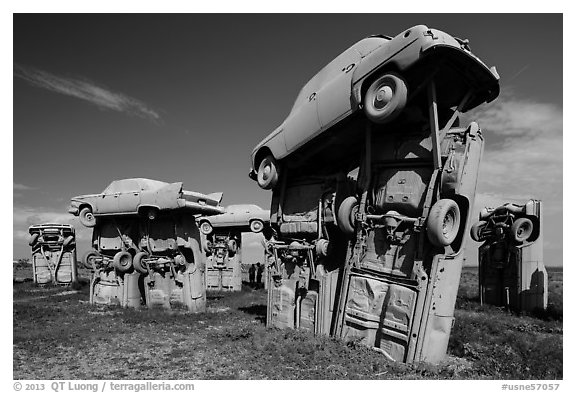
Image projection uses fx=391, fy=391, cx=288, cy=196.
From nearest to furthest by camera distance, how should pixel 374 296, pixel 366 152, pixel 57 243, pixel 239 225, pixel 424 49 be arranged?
pixel 424 49, pixel 374 296, pixel 366 152, pixel 239 225, pixel 57 243

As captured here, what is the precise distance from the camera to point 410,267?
1020 centimetres

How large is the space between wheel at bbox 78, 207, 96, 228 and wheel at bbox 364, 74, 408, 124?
52.0ft

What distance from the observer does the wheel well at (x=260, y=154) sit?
48.3ft

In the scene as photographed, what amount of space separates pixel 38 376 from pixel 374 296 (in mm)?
8730

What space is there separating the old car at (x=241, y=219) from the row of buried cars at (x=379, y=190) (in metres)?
11.1

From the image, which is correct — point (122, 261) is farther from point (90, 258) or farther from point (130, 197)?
point (130, 197)

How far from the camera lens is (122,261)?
19188 millimetres

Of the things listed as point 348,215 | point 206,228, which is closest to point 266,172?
point 348,215

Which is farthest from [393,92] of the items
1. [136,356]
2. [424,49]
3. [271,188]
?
[136,356]

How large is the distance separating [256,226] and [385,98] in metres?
17.5

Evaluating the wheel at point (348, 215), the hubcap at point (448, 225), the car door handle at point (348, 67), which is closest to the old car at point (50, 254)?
the wheel at point (348, 215)

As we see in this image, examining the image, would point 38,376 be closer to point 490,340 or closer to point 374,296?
point 374,296

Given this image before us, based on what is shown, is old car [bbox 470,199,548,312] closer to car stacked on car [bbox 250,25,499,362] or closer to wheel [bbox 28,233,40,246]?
car stacked on car [bbox 250,25,499,362]

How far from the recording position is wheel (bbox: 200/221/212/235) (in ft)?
83.9
